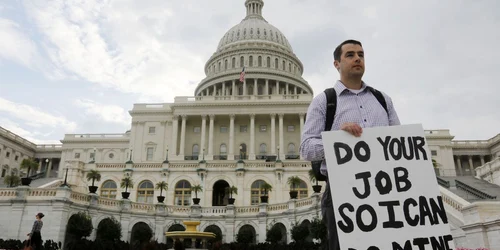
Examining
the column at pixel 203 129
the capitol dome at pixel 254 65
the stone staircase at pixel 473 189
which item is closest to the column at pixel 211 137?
the column at pixel 203 129

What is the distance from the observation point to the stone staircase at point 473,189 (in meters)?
34.3

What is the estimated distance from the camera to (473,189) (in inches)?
1455

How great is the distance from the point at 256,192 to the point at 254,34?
253 feet

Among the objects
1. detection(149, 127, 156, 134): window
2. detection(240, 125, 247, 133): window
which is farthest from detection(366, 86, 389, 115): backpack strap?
detection(149, 127, 156, 134): window

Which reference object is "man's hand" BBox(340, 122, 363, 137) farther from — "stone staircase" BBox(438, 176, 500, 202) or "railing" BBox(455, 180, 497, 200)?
"railing" BBox(455, 180, 497, 200)

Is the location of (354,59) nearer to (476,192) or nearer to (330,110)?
(330,110)

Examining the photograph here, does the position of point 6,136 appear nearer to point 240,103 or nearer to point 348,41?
point 240,103

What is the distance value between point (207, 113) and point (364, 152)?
77.0 meters

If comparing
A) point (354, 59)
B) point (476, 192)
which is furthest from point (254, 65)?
point (354, 59)

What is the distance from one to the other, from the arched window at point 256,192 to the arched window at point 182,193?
26.3ft

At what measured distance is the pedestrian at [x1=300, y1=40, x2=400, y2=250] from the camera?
4.77 m

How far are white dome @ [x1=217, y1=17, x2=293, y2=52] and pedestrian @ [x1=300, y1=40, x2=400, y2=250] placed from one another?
115 m

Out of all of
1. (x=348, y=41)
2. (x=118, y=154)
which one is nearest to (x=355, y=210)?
(x=348, y=41)

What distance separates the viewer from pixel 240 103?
8006cm
